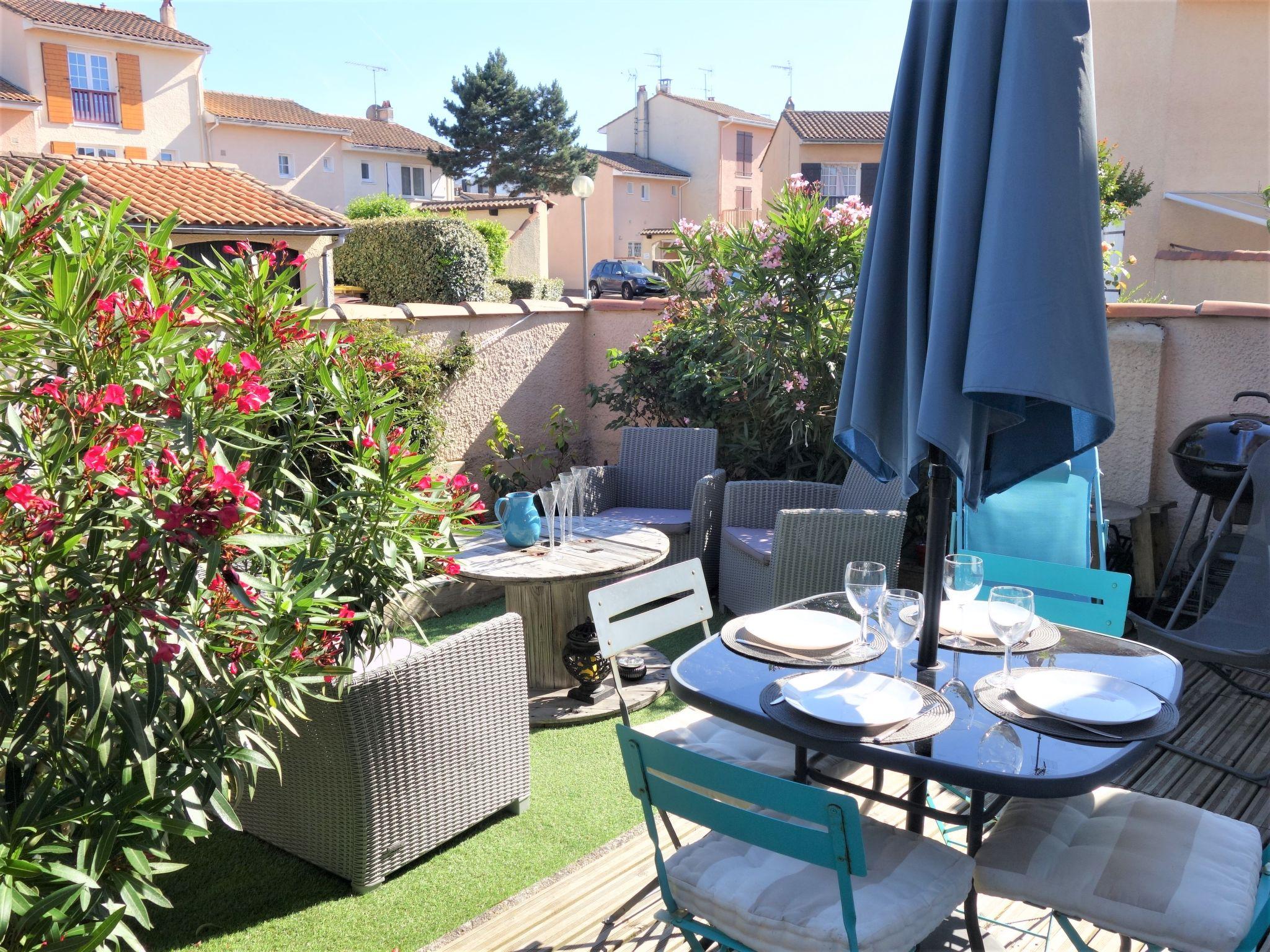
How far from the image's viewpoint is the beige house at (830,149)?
29938 mm

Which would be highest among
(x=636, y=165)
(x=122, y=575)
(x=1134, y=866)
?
(x=636, y=165)

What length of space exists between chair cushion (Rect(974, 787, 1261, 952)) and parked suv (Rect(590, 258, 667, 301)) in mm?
23206

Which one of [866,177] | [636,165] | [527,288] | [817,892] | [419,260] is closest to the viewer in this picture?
[817,892]

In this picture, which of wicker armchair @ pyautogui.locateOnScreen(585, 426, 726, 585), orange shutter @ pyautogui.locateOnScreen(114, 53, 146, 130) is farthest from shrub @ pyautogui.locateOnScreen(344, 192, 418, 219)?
wicker armchair @ pyautogui.locateOnScreen(585, 426, 726, 585)

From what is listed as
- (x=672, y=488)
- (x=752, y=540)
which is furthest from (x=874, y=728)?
(x=672, y=488)

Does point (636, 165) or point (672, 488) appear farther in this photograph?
point (636, 165)

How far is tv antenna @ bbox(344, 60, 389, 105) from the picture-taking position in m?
35.1

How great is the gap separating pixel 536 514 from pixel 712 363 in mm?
2112

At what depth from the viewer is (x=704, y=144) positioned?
3388cm

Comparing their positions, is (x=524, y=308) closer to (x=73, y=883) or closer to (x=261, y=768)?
(x=261, y=768)

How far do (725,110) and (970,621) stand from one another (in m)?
Answer: 34.3

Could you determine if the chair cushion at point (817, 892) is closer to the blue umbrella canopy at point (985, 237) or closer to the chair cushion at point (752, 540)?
the blue umbrella canopy at point (985, 237)

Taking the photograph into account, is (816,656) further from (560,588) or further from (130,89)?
(130,89)

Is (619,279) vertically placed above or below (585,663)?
above
